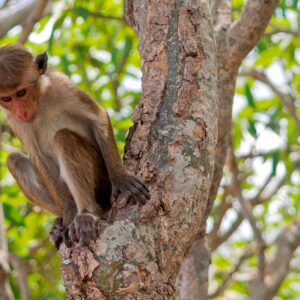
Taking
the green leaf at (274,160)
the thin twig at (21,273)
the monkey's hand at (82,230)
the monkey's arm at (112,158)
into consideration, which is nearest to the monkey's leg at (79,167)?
the monkey's arm at (112,158)

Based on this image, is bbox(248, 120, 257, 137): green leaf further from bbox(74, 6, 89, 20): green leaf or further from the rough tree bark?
the rough tree bark

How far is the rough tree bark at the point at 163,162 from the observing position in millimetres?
2787

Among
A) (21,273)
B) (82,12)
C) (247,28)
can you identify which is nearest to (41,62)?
(82,12)

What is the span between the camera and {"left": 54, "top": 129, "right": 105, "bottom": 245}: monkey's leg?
4.05 meters

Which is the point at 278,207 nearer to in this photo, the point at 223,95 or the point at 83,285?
the point at 223,95

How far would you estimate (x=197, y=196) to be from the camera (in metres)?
3.12

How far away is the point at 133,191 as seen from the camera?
3.14m

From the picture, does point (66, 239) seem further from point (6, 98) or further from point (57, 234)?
point (6, 98)

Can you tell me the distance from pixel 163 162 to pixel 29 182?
184 centimetres

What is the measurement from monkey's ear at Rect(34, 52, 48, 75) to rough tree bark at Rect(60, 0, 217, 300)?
2.80 feet

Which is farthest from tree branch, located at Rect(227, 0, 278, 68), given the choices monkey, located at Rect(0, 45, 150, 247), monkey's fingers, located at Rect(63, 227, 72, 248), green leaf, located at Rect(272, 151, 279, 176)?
green leaf, located at Rect(272, 151, 279, 176)

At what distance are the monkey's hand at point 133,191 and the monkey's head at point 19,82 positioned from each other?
3.68ft

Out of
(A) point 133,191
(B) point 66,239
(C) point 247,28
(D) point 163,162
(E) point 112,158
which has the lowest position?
(B) point 66,239

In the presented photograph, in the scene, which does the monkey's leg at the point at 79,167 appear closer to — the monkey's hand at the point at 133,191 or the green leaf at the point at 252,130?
the monkey's hand at the point at 133,191
